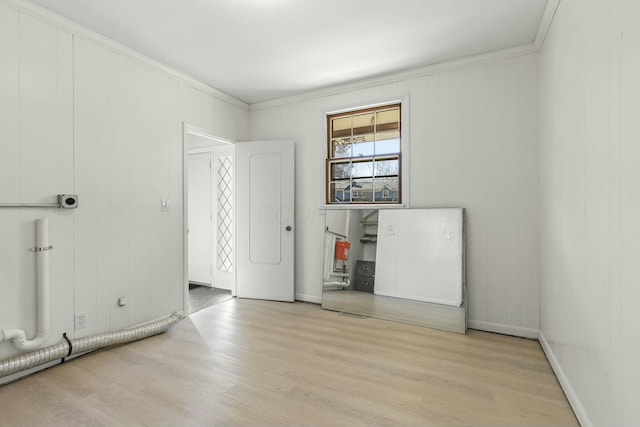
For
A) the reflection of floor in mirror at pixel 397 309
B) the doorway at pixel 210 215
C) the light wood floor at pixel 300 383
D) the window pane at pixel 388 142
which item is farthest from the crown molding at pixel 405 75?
the light wood floor at pixel 300 383

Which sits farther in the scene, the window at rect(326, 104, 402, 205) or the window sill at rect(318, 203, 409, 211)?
the window at rect(326, 104, 402, 205)

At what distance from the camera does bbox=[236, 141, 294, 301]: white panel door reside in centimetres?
418

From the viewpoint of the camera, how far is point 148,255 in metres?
3.20

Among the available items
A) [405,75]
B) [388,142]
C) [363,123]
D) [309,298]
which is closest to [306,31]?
[405,75]

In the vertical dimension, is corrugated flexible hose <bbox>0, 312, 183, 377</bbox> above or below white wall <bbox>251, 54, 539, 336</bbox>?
below

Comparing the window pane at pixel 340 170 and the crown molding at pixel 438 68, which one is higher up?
the crown molding at pixel 438 68

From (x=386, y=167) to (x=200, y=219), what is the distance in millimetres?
3153

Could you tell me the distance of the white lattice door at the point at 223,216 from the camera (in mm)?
4867

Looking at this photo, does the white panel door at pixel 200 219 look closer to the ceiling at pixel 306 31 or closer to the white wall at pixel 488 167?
the ceiling at pixel 306 31

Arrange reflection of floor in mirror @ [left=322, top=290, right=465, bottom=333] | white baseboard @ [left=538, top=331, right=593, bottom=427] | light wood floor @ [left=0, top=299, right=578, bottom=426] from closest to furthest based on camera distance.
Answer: white baseboard @ [left=538, top=331, right=593, bottom=427] → light wood floor @ [left=0, top=299, right=578, bottom=426] → reflection of floor in mirror @ [left=322, top=290, right=465, bottom=333]

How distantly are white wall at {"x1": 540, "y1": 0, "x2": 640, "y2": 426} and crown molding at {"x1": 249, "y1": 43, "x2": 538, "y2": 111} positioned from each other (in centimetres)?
63

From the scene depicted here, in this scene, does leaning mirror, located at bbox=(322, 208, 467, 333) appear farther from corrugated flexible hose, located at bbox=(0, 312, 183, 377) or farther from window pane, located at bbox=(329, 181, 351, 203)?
corrugated flexible hose, located at bbox=(0, 312, 183, 377)

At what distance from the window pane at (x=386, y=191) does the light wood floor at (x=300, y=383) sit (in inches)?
56.6

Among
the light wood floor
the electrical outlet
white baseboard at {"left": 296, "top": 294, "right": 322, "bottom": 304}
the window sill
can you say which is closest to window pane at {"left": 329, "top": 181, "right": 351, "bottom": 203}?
the window sill
